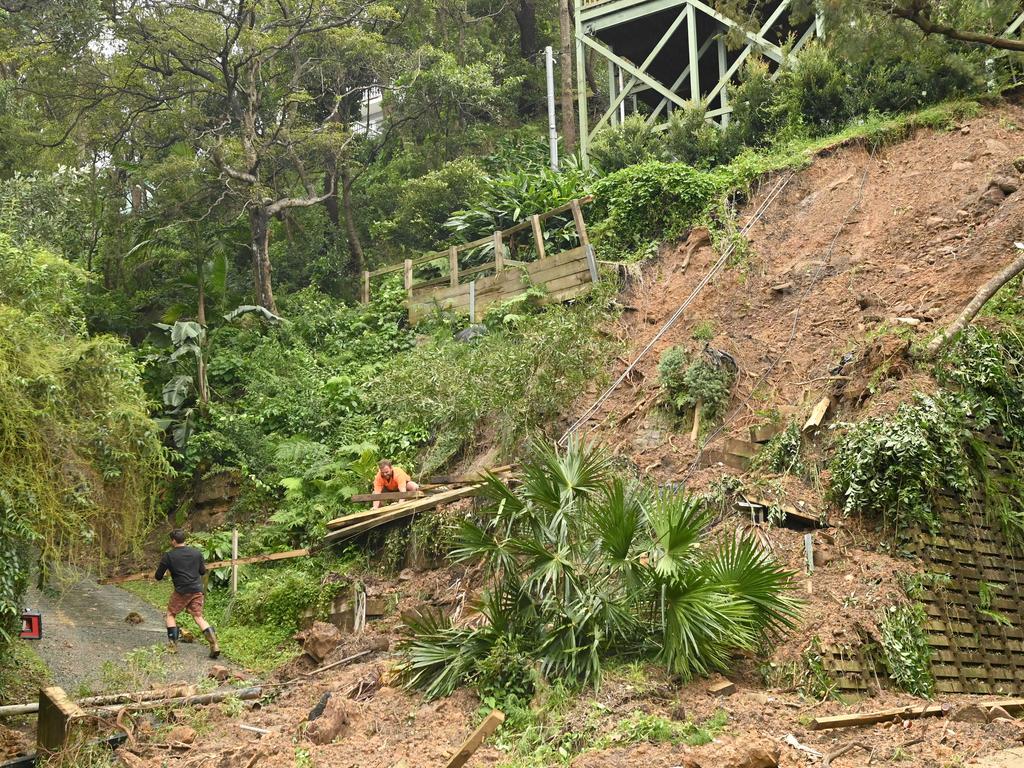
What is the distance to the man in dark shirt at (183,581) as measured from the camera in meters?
12.1

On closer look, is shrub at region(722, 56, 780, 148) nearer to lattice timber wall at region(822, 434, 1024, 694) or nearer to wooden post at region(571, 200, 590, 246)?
wooden post at region(571, 200, 590, 246)

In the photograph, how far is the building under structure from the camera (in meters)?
21.6

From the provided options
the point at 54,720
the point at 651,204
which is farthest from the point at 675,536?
the point at 651,204

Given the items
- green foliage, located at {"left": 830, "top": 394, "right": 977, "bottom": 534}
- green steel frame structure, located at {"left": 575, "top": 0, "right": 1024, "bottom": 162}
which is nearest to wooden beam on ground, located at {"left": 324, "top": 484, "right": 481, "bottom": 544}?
green foliage, located at {"left": 830, "top": 394, "right": 977, "bottom": 534}

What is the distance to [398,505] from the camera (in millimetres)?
13633

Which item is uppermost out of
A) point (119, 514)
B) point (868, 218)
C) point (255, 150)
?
point (255, 150)

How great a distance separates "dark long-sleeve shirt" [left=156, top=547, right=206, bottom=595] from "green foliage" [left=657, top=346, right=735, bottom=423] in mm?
6204

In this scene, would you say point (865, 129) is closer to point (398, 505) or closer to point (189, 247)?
point (398, 505)

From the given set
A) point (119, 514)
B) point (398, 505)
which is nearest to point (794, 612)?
point (398, 505)

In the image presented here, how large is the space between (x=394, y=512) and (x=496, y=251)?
291 inches

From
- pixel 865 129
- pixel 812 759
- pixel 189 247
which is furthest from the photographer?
pixel 189 247

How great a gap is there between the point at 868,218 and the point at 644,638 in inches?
369

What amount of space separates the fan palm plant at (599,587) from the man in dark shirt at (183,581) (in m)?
3.50

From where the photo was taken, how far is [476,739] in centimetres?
796
